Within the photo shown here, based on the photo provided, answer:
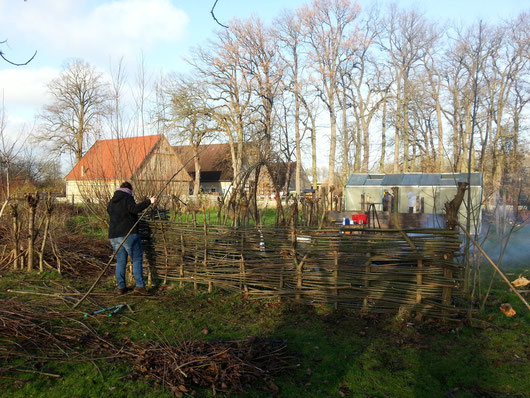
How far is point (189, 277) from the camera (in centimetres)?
597

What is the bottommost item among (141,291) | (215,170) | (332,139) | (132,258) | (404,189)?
(141,291)

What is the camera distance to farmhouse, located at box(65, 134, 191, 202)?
7340mm

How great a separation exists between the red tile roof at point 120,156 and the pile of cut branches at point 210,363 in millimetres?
4482

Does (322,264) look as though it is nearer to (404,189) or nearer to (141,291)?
(141,291)

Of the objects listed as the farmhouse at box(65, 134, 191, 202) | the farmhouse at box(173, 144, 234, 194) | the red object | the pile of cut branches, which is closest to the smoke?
the red object

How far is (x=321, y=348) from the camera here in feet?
13.0

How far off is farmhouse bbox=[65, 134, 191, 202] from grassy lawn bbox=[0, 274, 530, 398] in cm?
232

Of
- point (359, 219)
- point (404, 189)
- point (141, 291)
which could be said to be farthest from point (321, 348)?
point (404, 189)

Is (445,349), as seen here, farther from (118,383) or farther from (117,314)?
(117,314)

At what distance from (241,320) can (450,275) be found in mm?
2347

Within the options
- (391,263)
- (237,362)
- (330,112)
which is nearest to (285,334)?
(237,362)

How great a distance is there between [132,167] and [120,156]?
45 cm

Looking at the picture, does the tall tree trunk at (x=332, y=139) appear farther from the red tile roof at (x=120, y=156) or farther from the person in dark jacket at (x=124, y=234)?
the person in dark jacket at (x=124, y=234)

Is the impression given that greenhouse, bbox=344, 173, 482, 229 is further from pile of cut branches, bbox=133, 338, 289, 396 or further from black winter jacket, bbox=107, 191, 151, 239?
pile of cut branches, bbox=133, 338, 289, 396
